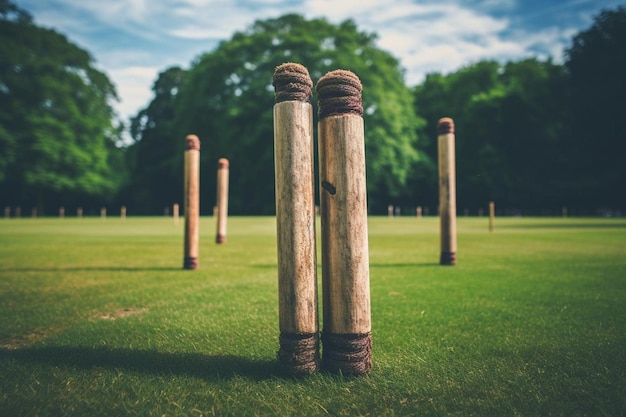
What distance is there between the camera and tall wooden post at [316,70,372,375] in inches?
102

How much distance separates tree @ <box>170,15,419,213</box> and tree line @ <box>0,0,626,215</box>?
13cm

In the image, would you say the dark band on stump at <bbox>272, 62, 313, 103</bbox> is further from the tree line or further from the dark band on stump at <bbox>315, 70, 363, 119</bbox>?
the tree line

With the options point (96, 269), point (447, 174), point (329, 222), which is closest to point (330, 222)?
point (329, 222)

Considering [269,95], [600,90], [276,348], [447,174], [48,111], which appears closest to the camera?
[276,348]

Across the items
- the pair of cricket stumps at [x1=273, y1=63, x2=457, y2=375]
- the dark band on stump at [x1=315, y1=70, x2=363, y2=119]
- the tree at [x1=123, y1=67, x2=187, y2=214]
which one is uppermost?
the tree at [x1=123, y1=67, x2=187, y2=214]

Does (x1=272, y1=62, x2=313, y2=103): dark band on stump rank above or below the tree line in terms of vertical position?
below

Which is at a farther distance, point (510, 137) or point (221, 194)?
point (510, 137)

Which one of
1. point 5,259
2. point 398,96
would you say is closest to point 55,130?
point 398,96

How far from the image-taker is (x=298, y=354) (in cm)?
260

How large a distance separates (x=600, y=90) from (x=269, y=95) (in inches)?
949

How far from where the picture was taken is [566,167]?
42812 millimetres

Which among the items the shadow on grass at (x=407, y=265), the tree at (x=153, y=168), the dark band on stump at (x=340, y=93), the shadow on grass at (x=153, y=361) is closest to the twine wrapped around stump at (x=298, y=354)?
the shadow on grass at (x=153, y=361)

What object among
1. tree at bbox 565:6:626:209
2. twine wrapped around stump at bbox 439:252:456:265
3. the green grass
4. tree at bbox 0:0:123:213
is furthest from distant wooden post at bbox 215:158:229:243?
tree at bbox 0:0:123:213

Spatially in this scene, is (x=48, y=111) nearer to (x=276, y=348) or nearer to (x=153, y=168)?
(x=153, y=168)
